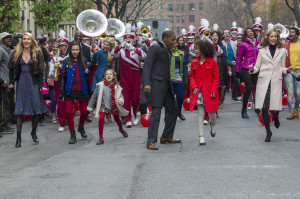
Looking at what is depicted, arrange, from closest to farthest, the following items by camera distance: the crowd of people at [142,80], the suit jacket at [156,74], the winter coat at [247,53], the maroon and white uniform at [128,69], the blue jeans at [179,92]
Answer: the suit jacket at [156,74], the crowd of people at [142,80], the blue jeans at [179,92], the maroon and white uniform at [128,69], the winter coat at [247,53]

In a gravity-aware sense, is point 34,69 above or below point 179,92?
above

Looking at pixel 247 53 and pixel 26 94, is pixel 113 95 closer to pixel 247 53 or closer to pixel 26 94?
pixel 26 94

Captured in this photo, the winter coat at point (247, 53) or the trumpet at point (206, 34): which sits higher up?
the trumpet at point (206, 34)

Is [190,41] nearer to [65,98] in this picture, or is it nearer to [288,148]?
[65,98]

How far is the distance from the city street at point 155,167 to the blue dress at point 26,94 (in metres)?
0.63

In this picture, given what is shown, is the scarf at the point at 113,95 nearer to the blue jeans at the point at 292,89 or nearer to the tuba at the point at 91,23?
the blue jeans at the point at 292,89

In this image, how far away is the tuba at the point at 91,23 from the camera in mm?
18119

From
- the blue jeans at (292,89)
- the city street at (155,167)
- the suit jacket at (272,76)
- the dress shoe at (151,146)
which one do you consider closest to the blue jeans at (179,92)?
the city street at (155,167)

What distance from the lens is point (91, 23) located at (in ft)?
60.8

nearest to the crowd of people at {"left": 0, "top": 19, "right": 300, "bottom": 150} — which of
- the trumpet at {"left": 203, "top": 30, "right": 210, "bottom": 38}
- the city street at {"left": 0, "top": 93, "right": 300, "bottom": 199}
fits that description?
the city street at {"left": 0, "top": 93, "right": 300, "bottom": 199}

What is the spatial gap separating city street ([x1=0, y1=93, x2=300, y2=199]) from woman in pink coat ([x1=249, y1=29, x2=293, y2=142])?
23.0 inches

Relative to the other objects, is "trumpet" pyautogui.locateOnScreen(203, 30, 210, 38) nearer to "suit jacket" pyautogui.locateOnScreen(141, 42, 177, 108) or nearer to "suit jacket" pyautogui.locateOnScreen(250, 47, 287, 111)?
"suit jacket" pyautogui.locateOnScreen(250, 47, 287, 111)

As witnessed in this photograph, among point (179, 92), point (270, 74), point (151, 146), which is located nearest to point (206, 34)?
point (179, 92)

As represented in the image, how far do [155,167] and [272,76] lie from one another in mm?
3353
